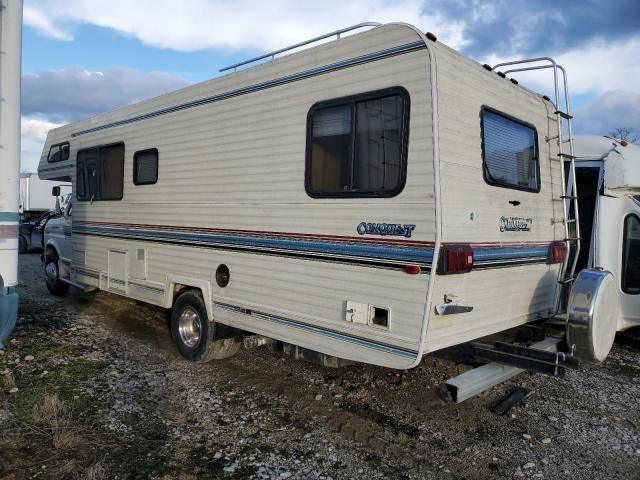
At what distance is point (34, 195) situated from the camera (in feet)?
73.5

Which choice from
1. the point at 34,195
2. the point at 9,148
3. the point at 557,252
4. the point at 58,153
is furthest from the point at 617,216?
the point at 34,195

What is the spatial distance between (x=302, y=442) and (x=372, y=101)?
2620 millimetres

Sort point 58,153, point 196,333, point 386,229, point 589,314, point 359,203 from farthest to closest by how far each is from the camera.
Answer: point 58,153, point 196,333, point 589,314, point 359,203, point 386,229

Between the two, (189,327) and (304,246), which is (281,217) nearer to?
(304,246)

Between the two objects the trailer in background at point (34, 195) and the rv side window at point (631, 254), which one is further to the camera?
the trailer in background at point (34, 195)

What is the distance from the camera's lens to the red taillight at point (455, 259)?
3619 millimetres

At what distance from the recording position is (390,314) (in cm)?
381

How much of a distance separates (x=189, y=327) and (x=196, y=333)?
12 cm

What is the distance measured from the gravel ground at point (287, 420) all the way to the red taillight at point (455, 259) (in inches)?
34.5

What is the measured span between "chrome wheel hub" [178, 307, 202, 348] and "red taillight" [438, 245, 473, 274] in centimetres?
311

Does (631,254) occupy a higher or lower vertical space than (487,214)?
lower

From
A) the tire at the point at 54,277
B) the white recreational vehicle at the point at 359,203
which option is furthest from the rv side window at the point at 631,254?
the tire at the point at 54,277

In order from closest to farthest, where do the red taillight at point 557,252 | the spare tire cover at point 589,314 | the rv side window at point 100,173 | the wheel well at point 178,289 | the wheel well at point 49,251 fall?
the spare tire cover at point 589,314, the red taillight at point 557,252, the wheel well at point 178,289, the rv side window at point 100,173, the wheel well at point 49,251

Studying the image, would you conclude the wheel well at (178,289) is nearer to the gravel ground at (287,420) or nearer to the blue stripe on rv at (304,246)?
the blue stripe on rv at (304,246)
